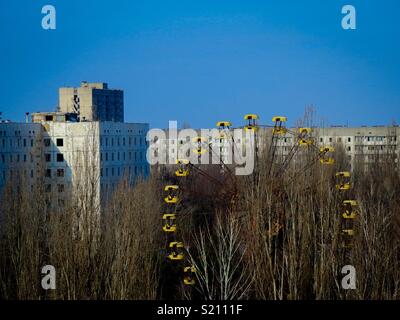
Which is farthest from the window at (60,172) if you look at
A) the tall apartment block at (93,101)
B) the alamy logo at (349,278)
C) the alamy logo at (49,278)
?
the alamy logo at (349,278)

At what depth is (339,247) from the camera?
616 inches

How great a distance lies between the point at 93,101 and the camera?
52.8 m

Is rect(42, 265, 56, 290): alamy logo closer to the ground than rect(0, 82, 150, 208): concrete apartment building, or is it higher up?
closer to the ground

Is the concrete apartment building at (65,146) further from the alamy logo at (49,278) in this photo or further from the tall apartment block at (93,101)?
the alamy logo at (49,278)

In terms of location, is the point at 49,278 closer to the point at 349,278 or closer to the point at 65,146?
the point at 349,278

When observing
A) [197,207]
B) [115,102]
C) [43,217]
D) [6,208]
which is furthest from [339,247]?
[115,102]

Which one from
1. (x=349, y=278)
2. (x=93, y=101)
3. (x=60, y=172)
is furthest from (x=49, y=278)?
(x=93, y=101)

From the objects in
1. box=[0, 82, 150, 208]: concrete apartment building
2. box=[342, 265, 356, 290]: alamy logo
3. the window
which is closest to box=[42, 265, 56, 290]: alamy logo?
box=[342, 265, 356, 290]: alamy logo

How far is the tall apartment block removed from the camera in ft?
169

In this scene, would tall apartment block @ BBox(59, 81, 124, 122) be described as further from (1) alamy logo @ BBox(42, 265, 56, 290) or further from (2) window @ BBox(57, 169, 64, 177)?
(1) alamy logo @ BBox(42, 265, 56, 290)

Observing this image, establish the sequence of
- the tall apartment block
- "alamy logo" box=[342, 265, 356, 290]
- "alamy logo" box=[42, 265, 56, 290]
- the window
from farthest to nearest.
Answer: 1. the tall apartment block
2. the window
3. "alamy logo" box=[42, 265, 56, 290]
4. "alamy logo" box=[342, 265, 356, 290]

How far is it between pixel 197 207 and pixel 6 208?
492 inches

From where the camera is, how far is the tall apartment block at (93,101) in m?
51.4

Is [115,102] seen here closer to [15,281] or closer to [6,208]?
[6,208]
